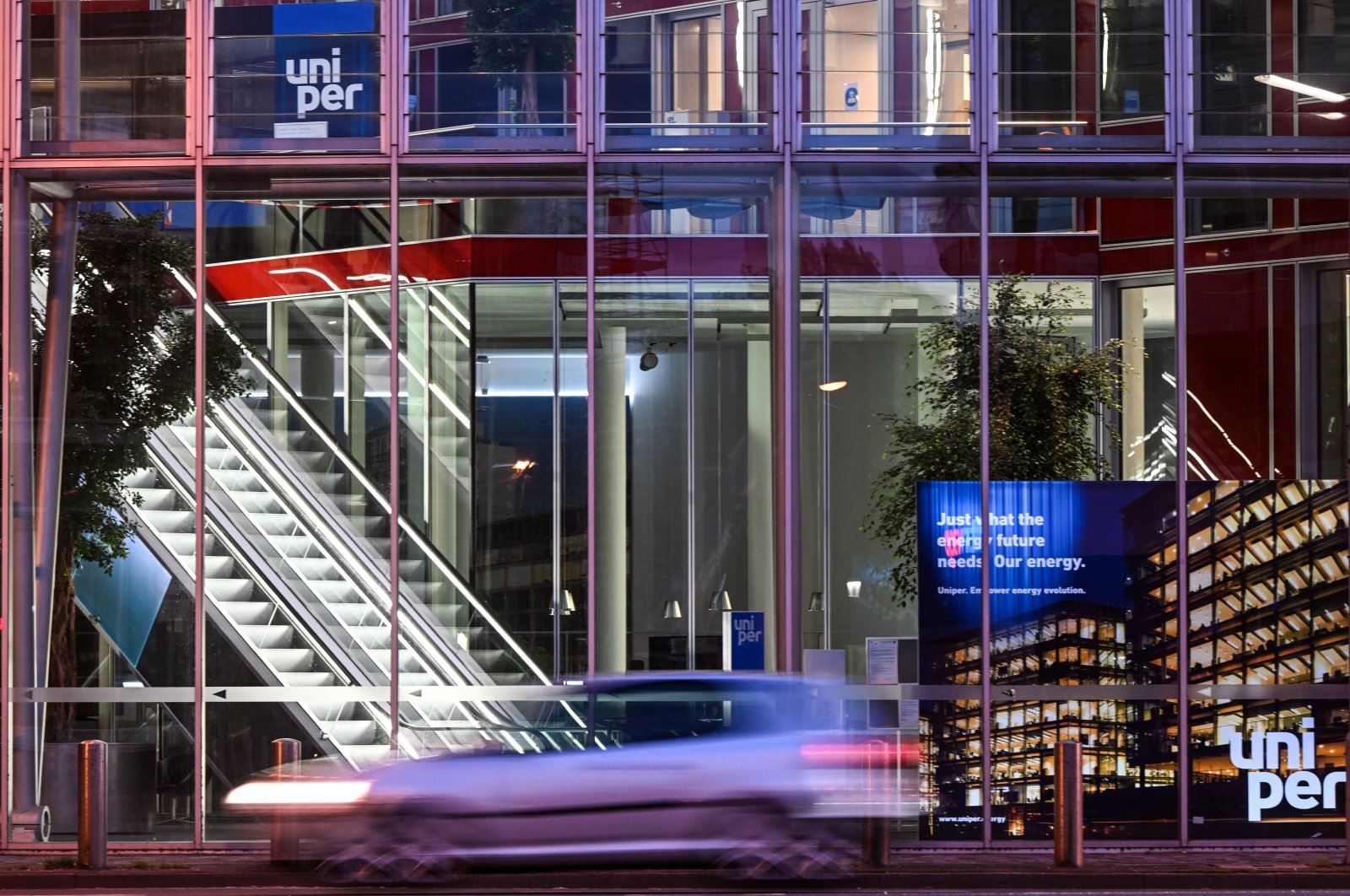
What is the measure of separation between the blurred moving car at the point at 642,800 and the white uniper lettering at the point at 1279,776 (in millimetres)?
3997

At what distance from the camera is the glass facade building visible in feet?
43.5

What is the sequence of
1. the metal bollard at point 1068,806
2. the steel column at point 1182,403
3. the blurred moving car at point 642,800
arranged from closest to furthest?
the blurred moving car at point 642,800, the metal bollard at point 1068,806, the steel column at point 1182,403

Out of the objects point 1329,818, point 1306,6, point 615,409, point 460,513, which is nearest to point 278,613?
point 460,513

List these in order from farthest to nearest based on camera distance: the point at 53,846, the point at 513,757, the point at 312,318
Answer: the point at 312,318
the point at 53,846
the point at 513,757

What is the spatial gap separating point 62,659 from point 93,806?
1.95 metres

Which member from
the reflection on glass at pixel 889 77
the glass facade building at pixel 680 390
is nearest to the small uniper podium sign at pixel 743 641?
the glass facade building at pixel 680 390

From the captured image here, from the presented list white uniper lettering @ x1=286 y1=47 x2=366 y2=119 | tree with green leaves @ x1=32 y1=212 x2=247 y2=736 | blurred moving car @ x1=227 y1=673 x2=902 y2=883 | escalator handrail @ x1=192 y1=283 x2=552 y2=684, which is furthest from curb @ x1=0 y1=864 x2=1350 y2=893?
white uniper lettering @ x1=286 y1=47 x2=366 y2=119

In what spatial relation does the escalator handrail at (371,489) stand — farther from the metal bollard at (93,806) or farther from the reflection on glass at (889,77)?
the reflection on glass at (889,77)

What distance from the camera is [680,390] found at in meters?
14.1

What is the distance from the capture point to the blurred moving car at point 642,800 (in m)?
10.7

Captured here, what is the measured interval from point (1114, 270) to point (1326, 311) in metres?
1.88

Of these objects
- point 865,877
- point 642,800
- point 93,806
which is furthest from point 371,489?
point 865,877

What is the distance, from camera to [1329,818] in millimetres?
13102

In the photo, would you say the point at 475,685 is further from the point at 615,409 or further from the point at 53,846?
the point at 53,846
